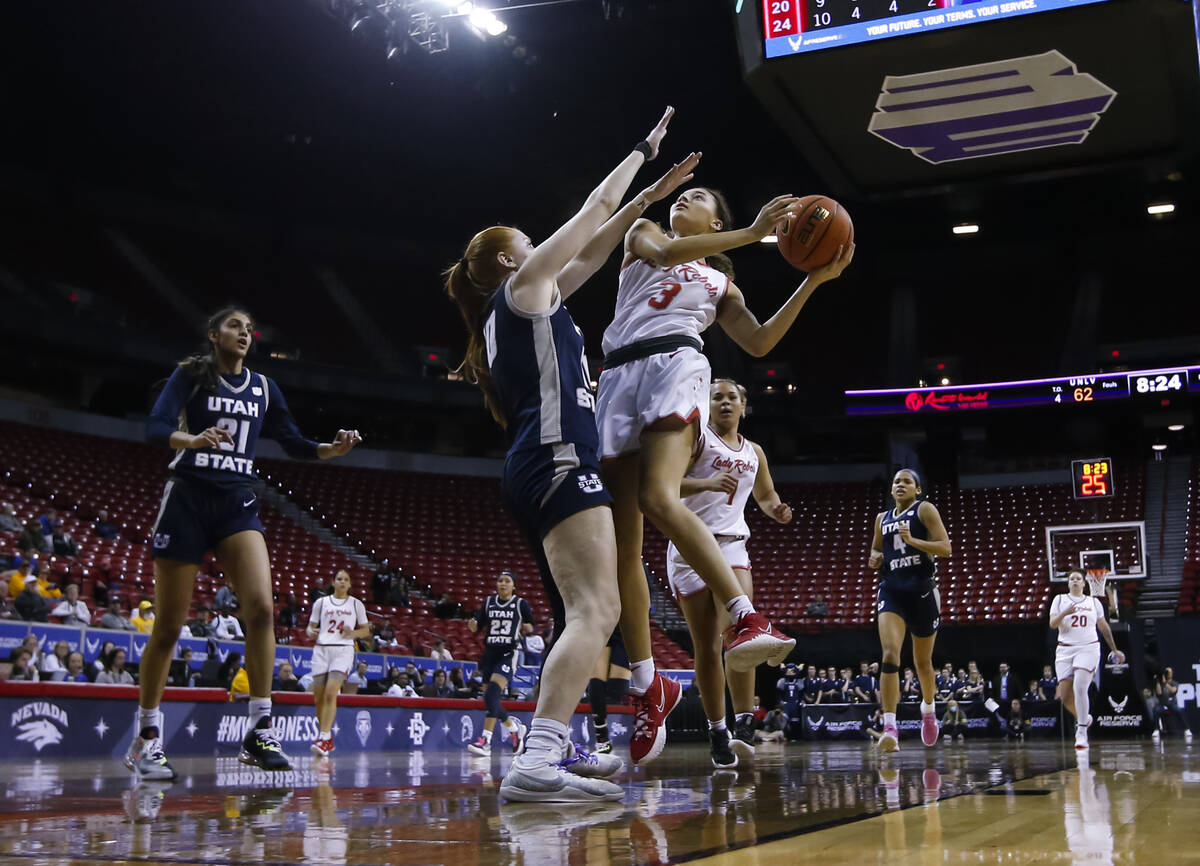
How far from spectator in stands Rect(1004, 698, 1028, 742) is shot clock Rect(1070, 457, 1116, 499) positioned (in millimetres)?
7293

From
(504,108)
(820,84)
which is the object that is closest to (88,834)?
(820,84)

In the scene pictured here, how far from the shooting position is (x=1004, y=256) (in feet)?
92.7

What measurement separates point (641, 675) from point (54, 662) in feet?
29.4

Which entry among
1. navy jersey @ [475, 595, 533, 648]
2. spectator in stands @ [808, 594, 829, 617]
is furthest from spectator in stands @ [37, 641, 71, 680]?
spectator in stands @ [808, 594, 829, 617]

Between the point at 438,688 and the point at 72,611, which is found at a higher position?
the point at 72,611

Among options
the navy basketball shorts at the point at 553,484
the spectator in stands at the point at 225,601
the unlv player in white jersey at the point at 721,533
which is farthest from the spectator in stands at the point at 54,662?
the navy basketball shorts at the point at 553,484

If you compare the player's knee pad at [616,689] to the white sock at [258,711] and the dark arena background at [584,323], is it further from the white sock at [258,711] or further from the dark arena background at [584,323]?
the white sock at [258,711]

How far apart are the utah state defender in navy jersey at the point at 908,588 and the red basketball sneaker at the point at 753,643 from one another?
485 centimetres

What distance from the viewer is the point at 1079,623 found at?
35.4ft

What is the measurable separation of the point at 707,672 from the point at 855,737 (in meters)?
14.8

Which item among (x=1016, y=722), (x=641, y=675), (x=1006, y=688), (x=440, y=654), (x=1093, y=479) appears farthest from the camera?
(x=1093, y=479)

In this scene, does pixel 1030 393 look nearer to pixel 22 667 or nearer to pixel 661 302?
pixel 22 667

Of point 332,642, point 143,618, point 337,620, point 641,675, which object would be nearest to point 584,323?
point 143,618

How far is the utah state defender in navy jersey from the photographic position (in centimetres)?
839
